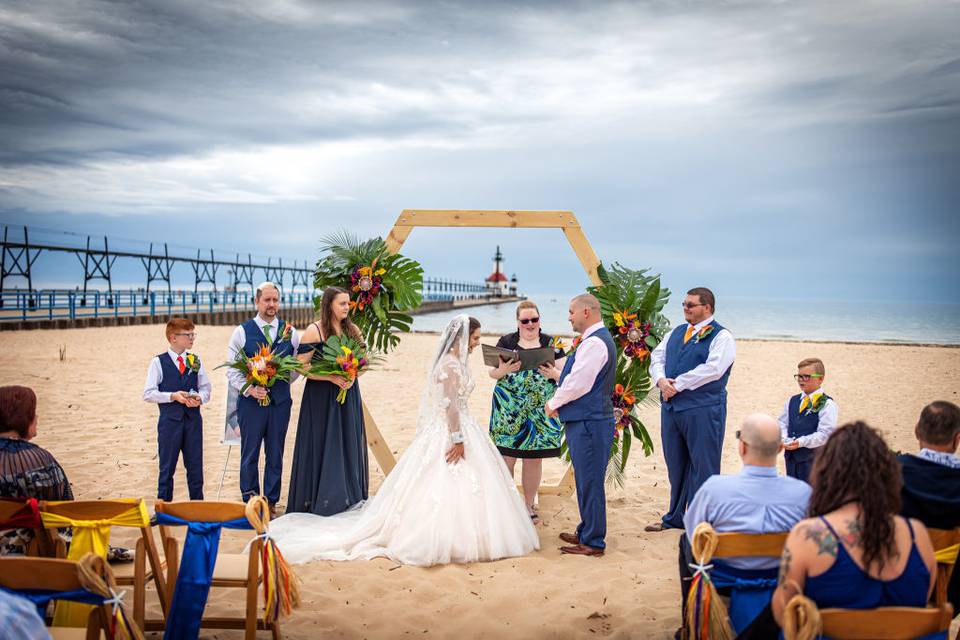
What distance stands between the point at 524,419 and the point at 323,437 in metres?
1.73

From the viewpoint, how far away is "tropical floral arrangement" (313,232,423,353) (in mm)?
6707

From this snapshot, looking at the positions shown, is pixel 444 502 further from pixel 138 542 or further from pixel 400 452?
pixel 400 452

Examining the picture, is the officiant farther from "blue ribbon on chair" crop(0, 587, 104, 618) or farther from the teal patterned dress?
"blue ribbon on chair" crop(0, 587, 104, 618)

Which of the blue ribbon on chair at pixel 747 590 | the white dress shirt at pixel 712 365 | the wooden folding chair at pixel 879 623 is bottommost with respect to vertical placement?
the blue ribbon on chair at pixel 747 590

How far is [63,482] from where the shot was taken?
11.3 ft

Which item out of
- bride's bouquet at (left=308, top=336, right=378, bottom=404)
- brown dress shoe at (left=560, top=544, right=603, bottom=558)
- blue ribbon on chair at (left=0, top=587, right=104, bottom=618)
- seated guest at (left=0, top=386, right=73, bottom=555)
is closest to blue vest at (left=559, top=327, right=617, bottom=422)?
brown dress shoe at (left=560, top=544, right=603, bottom=558)

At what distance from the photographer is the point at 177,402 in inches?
226

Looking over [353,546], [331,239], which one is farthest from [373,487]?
[331,239]

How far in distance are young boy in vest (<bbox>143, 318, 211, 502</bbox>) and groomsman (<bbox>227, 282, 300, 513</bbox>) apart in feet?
1.10

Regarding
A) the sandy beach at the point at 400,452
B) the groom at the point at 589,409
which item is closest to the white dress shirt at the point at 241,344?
the sandy beach at the point at 400,452

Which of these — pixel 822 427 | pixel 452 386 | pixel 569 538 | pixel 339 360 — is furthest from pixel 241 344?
pixel 822 427

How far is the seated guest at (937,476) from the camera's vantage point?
10.2ft

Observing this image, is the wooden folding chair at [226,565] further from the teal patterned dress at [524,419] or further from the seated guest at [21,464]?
the teal patterned dress at [524,419]

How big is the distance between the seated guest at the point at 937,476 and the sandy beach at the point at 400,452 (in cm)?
158
